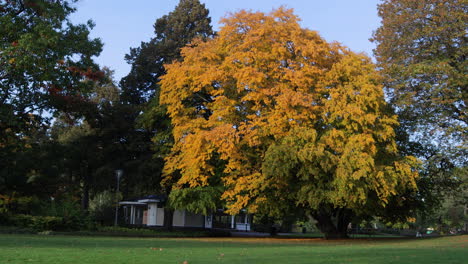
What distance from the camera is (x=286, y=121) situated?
74.6ft

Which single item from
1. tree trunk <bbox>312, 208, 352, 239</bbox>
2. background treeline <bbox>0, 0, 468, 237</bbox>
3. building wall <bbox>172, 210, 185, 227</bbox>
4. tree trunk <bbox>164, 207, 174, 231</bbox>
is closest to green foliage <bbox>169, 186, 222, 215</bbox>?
background treeline <bbox>0, 0, 468, 237</bbox>

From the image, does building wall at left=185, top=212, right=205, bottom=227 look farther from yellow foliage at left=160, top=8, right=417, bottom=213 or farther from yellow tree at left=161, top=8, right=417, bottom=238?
yellow tree at left=161, top=8, right=417, bottom=238

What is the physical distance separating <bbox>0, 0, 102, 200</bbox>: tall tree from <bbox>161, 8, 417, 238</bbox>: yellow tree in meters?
5.23

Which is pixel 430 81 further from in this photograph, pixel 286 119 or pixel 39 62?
pixel 39 62

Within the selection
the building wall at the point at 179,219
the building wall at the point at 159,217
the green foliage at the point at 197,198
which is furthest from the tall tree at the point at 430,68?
the building wall at the point at 159,217

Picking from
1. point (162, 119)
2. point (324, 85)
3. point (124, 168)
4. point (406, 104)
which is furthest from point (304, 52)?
point (124, 168)

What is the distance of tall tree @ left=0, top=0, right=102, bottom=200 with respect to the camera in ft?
77.5

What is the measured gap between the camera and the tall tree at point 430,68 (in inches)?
1037

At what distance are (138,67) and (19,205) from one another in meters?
13.5

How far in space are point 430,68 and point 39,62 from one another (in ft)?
66.7

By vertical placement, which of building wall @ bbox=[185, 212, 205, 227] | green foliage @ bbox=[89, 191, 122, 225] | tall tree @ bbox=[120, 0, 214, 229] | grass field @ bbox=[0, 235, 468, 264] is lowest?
grass field @ bbox=[0, 235, 468, 264]

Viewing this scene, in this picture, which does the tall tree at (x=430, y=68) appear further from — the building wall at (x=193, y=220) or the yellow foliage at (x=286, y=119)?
the building wall at (x=193, y=220)

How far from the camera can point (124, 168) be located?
36.5 m

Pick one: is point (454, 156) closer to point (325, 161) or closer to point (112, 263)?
point (325, 161)
